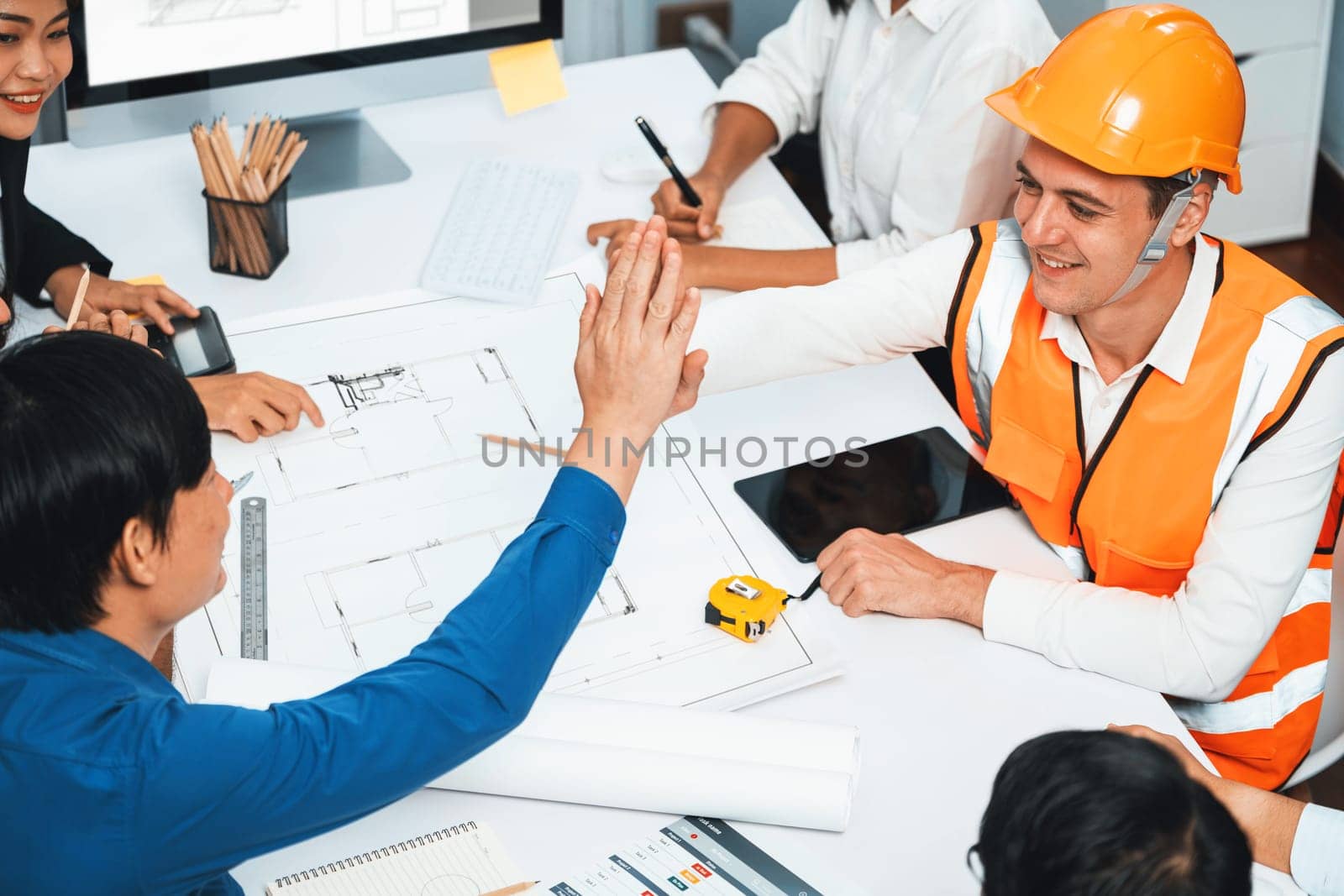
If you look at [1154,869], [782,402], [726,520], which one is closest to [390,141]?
[782,402]

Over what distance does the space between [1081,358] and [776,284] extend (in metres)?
0.44

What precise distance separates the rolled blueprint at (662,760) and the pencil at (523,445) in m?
0.36

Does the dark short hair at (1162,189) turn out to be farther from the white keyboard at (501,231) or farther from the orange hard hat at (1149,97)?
the white keyboard at (501,231)

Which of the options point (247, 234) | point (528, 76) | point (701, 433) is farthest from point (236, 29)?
point (701, 433)

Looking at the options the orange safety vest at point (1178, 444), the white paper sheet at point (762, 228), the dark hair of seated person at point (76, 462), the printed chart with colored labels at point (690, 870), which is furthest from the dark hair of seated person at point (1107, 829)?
the white paper sheet at point (762, 228)

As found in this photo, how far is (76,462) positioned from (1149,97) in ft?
3.16

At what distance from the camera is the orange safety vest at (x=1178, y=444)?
4.21ft

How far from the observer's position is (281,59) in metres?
1.74

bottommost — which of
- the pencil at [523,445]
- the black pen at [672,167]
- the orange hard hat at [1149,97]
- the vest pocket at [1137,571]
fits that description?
the vest pocket at [1137,571]

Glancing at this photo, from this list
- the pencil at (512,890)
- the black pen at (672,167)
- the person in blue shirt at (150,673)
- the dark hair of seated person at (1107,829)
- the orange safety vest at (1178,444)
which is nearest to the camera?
the dark hair of seated person at (1107,829)

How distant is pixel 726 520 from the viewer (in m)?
1.32

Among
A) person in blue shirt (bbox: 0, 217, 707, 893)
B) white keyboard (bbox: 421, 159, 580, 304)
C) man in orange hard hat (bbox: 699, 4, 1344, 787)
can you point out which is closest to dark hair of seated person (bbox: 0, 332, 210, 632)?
person in blue shirt (bbox: 0, 217, 707, 893)

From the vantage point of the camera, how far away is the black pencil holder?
161cm

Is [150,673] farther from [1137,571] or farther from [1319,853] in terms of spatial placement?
[1137,571]
